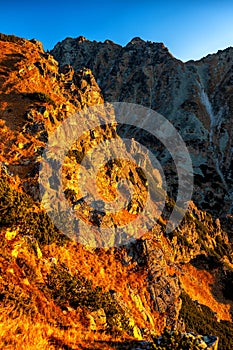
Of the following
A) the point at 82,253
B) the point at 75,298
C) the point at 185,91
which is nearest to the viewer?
the point at 75,298

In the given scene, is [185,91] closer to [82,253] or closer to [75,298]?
[82,253]

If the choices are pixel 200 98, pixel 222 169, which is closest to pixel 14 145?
pixel 222 169

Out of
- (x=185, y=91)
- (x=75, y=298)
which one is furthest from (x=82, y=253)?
(x=185, y=91)

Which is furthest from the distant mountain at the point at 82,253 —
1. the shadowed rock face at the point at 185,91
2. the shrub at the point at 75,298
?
the shadowed rock face at the point at 185,91

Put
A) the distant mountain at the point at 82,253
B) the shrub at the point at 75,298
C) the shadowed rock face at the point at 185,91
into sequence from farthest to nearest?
the shadowed rock face at the point at 185,91 < the shrub at the point at 75,298 < the distant mountain at the point at 82,253

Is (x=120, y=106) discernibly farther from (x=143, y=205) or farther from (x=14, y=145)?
(x=14, y=145)

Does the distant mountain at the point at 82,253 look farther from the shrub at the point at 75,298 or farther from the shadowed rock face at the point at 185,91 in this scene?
the shadowed rock face at the point at 185,91

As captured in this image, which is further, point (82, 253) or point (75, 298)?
point (82, 253)

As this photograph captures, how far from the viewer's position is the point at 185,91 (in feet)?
457

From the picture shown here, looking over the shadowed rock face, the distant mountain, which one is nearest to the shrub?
the distant mountain

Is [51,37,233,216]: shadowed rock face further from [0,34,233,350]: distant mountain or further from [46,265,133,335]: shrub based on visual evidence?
[46,265,133,335]: shrub

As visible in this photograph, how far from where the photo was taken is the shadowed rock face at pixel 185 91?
102500 millimetres

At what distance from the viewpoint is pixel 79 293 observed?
Result: 15.3m

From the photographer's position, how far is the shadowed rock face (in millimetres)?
102500
